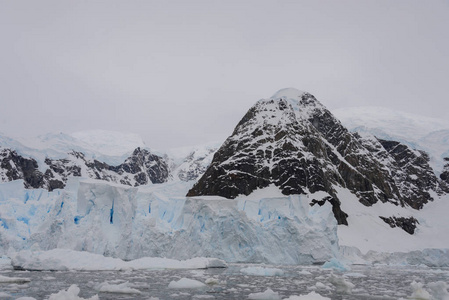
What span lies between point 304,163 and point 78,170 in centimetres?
8363

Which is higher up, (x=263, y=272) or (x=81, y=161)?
(x=81, y=161)

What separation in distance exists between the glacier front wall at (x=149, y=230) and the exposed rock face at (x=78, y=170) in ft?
257

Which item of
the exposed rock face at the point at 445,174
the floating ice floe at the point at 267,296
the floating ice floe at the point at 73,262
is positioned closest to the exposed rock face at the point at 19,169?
the floating ice floe at the point at 73,262

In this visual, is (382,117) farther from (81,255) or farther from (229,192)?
(81,255)

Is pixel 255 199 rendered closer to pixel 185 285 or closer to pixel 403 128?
pixel 185 285

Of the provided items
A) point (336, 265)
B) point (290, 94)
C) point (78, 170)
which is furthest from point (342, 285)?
point (78, 170)

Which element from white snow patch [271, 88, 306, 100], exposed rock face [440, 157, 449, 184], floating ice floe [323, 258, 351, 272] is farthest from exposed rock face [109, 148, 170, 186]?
floating ice floe [323, 258, 351, 272]

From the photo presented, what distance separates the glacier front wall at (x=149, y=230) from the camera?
108 ft

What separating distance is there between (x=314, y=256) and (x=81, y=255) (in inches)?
915

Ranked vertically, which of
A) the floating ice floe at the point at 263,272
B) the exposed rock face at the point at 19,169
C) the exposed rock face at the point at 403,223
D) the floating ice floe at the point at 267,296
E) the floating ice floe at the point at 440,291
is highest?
the exposed rock face at the point at 19,169

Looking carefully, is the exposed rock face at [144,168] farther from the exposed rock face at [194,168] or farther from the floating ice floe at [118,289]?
the floating ice floe at [118,289]

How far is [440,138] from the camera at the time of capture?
129875 millimetres

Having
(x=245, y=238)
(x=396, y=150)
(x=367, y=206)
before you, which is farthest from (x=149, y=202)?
(x=396, y=150)

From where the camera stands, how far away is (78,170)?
130 metres
